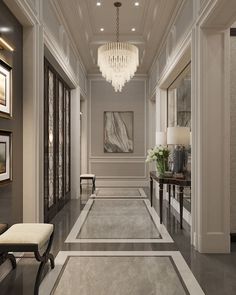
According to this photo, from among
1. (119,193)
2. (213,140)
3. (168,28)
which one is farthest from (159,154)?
(119,193)

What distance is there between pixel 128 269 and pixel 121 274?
15 centimetres

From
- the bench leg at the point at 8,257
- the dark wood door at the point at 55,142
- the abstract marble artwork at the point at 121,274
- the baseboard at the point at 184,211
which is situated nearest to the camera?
the abstract marble artwork at the point at 121,274

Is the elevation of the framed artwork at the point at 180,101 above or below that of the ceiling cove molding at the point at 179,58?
below

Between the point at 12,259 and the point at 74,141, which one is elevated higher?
the point at 74,141

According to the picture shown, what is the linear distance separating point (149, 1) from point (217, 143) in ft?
9.45

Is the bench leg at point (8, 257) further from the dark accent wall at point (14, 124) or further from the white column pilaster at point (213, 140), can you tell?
the white column pilaster at point (213, 140)

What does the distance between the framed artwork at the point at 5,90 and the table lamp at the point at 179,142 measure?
2.69 metres

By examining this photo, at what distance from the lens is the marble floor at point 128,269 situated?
2.64 meters

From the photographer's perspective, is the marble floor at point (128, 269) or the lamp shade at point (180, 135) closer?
the marble floor at point (128, 269)

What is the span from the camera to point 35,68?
3670mm

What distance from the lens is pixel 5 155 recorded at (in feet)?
10.0

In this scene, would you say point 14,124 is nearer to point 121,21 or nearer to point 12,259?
point 12,259

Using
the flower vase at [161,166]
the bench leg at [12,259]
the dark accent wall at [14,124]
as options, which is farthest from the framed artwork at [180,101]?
the bench leg at [12,259]

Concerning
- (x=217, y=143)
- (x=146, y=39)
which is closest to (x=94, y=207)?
(x=217, y=143)
